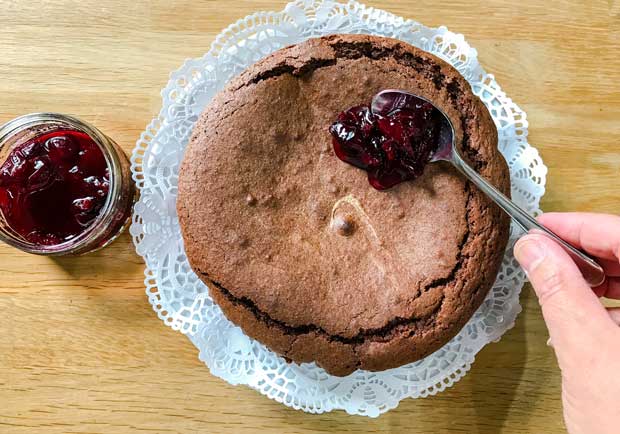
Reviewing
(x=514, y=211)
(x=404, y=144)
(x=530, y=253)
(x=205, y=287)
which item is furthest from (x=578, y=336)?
(x=205, y=287)

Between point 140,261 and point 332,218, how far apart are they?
724 millimetres

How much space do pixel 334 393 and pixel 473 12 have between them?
55.8 inches

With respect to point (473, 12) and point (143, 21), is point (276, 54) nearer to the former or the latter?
point (143, 21)

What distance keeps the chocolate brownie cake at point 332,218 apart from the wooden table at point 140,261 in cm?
42

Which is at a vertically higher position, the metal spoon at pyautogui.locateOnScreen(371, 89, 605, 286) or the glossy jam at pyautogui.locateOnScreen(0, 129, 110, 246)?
the metal spoon at pyautogui.locateOnScreen(371, 89, 605, 286)

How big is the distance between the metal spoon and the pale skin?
2.0 inches

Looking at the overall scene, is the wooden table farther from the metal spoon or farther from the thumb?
the thumb

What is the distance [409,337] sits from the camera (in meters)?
1.41

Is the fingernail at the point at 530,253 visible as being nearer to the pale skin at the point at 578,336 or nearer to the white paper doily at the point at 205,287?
the pale skin at the point at 578,336

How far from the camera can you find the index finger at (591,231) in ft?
4.81

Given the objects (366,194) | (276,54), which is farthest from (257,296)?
(276,54)

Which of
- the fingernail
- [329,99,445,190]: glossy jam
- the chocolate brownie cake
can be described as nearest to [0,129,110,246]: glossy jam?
the chocolate brownie cake

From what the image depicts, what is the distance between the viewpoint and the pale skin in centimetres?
116

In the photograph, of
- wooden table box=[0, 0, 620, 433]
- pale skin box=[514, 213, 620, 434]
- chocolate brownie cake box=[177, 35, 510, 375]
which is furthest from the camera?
wooden table box=[0, 0, 620, 433]
